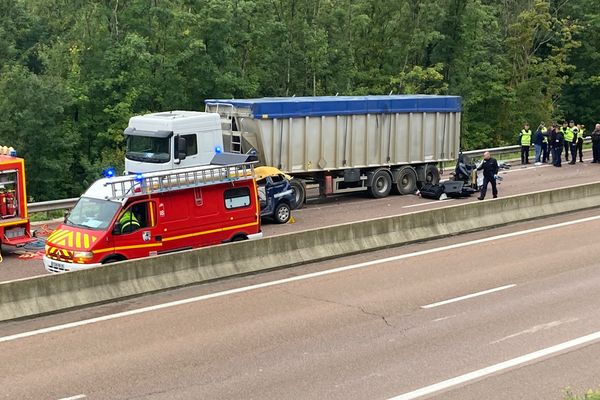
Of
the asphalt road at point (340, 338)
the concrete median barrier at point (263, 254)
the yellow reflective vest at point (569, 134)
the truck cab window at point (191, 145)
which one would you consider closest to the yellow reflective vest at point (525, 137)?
the yellow reflective vest at point (569, 134)

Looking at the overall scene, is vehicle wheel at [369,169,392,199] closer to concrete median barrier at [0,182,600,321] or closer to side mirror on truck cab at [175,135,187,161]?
concrete median barrier at [0,182,600,321]

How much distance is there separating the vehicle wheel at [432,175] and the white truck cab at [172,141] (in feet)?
25.7

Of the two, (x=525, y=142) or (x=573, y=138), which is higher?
(x=573, y=138)

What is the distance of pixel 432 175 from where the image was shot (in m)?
30.1

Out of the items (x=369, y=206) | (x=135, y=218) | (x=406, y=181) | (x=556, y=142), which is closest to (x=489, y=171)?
(x=406, y=181)

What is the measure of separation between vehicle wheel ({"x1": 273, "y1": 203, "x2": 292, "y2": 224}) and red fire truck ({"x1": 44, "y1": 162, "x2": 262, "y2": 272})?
4.73 meters

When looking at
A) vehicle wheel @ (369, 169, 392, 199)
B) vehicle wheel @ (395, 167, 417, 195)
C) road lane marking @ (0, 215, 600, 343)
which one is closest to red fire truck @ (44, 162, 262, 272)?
road lane marking @ (0, 215, 600, 343)

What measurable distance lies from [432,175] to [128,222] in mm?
15061

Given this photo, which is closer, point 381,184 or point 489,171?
point 489,171

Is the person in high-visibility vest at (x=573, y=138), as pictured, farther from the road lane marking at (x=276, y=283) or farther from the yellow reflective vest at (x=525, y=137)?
the road lane marking at (x=276, y=283)

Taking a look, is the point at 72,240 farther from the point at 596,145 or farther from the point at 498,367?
the point at 596,145

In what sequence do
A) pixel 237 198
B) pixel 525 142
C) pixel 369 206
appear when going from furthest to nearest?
pixel 525 142 → pixel 369 206 → pixel 237 198

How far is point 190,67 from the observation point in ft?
140

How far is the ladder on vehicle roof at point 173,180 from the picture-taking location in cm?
1747
